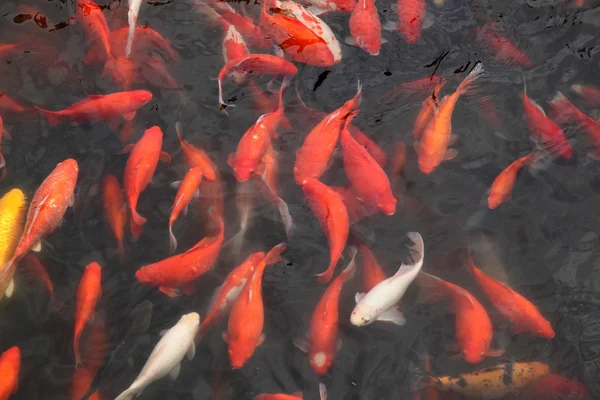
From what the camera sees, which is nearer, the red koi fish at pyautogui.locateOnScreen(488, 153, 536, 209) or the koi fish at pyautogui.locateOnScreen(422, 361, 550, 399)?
the koi fish at pyautogui.locateOnScreen(422, 361, 550, 399)

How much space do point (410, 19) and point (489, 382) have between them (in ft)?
8.81

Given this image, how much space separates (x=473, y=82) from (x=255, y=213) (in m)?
1.92

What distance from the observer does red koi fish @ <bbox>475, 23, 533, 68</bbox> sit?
14.3 ft

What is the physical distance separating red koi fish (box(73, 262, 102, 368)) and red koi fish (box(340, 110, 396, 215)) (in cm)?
166

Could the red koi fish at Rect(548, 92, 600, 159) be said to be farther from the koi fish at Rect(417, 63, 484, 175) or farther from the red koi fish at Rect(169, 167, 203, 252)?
the red koi fish at Rect(169, 167, 203, 252)

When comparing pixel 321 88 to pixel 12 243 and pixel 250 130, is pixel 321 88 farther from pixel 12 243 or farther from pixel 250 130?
pixel 12 243

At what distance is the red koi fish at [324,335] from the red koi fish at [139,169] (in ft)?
4.11

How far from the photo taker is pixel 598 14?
4.65 metres

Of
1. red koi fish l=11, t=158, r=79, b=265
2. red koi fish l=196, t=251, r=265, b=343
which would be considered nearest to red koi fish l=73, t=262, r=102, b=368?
red koi fish l=11, t=158, r=79, b=265

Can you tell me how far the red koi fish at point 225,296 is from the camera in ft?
10.6

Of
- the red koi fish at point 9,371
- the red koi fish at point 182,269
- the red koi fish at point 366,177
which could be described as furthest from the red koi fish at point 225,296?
the red koi fish at point 9,371

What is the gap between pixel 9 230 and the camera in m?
3.42

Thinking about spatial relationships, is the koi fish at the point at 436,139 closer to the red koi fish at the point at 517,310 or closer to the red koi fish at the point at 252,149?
the red koi fish at the point at 517,310

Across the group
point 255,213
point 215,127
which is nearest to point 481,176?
point 255,213
